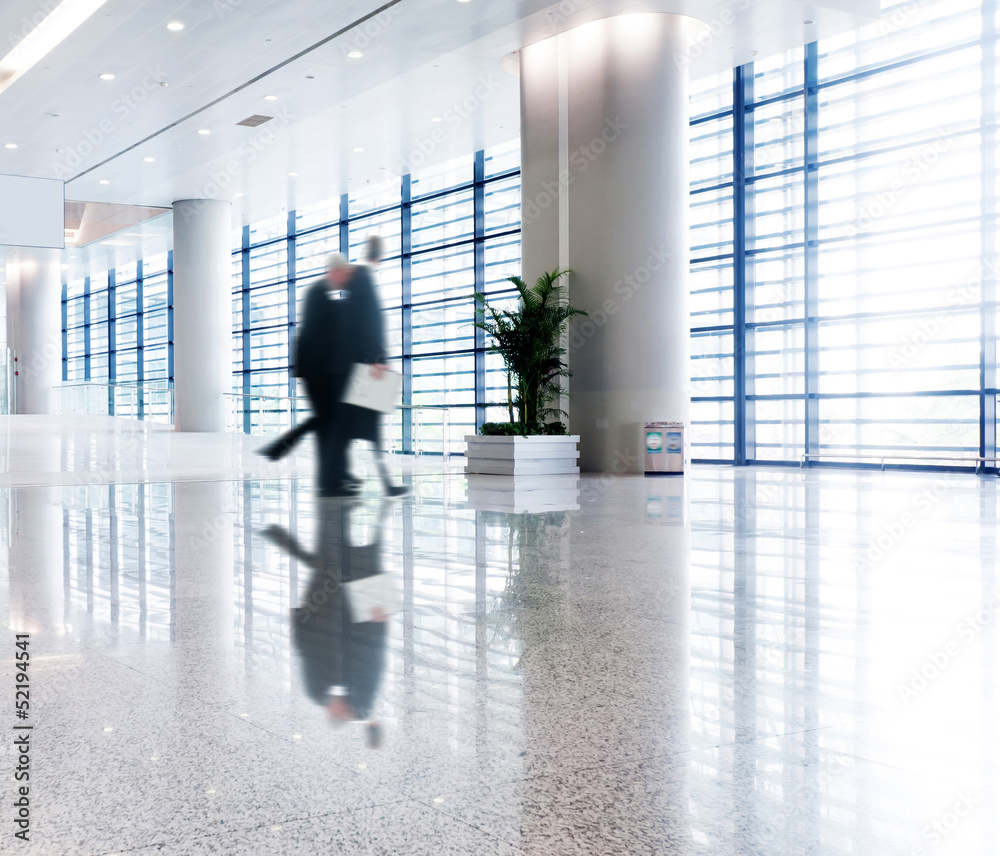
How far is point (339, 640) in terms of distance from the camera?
11.0ft

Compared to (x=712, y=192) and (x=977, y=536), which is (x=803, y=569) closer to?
(x=977, y=536)

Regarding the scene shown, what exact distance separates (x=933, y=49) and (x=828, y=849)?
51.8 feet

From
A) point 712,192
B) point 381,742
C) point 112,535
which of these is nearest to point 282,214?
point 712,192

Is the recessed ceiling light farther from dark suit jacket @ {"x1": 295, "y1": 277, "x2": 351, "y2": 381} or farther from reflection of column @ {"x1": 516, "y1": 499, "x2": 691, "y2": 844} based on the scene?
reflection of column @ {"x1": 516, "y1": 499, "x2": 691, "y2": 844}

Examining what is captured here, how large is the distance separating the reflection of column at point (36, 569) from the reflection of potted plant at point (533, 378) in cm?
654

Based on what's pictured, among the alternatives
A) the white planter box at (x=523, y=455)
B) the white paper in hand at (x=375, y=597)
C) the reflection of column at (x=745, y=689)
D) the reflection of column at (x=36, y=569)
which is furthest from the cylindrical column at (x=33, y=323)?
the reflection of column at (x=745, y=689)

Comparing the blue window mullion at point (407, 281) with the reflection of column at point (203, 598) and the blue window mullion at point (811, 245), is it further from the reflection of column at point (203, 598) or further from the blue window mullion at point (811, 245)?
the reflection of column at point (203, 598)

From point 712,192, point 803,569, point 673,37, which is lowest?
point 803,569

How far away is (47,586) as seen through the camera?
175 inches

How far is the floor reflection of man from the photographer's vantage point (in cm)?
261

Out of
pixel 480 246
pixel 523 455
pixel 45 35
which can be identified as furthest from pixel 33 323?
pixel 523 455

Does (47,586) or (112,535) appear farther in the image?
(112,535)

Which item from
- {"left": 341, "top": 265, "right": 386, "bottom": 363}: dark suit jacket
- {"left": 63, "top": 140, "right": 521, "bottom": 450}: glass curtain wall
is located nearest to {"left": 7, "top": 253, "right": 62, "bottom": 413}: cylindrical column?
{"left": 63, "top": 140, "right": 521, "bottom": 450}: glass curtain wall

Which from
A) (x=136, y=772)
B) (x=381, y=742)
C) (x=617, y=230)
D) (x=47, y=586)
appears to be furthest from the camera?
(x=617, y=230)
